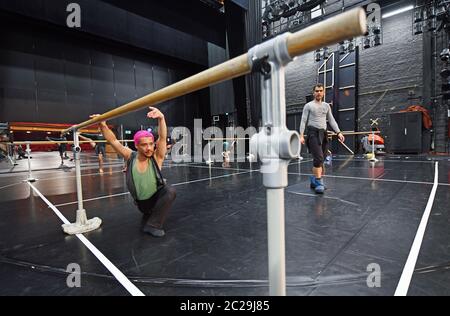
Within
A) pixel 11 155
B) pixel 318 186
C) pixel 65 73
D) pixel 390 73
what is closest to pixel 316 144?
pixel 318 186

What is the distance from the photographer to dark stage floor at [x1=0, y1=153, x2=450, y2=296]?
1178 millimetres

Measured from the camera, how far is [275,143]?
619 millimetres

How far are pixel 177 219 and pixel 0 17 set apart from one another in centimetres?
1092

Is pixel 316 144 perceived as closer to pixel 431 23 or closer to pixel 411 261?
pixel 411 261

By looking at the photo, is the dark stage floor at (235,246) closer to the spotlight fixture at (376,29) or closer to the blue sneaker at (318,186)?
the blue sneaker at (318,186)

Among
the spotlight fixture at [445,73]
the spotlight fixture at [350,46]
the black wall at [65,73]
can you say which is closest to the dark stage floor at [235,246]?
the spotlight fixture at [445,73]

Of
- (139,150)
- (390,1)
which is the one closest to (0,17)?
(139,150)

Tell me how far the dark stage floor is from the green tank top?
309 millimetres

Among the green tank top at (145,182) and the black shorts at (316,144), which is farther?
the black shorts at (316,144)

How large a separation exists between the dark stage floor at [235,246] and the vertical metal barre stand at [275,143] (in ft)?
1.94

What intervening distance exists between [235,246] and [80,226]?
4.40 feet

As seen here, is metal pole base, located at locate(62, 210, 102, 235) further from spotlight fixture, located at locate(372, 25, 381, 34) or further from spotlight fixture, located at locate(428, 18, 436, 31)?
spotlight fixture, located at locate(428, 18, 436, 31)

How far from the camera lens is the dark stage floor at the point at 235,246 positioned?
1178 millimetres

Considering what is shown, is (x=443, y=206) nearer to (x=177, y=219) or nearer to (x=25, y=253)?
(x=177, y=219)
